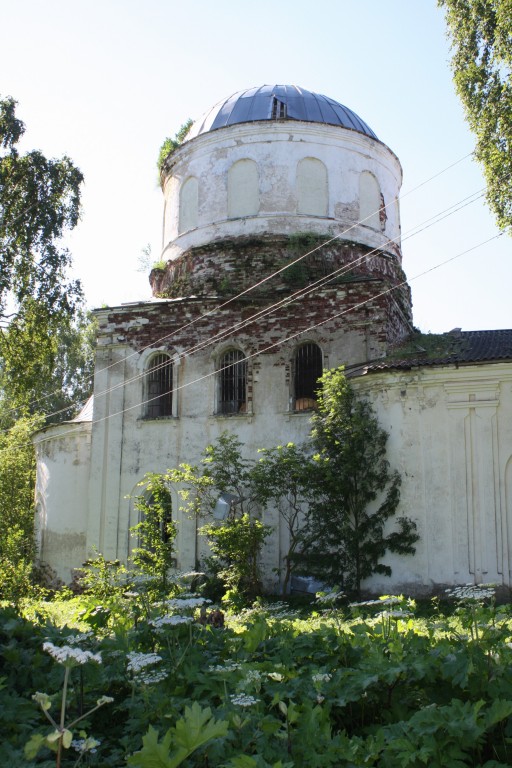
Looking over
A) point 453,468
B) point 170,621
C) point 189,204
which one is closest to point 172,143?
point 189,204

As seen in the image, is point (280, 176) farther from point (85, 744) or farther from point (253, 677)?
point (85, 744)

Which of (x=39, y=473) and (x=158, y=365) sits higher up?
(x=158, y=365)

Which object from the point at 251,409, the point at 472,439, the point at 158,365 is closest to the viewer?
the point at 472,439

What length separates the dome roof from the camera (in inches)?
892

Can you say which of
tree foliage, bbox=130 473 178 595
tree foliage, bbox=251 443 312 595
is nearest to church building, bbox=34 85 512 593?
tree foliage, bbox=130 473 178 595

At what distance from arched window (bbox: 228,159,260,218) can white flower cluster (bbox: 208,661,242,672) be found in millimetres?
17209

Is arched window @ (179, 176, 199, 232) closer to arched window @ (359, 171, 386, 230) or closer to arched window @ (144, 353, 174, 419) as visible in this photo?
arched window @ (144, 353, 174, 419)

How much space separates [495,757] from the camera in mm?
5016

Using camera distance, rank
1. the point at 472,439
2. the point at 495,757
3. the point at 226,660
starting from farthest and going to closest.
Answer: the point at 472,439, the point at 226,660, the point at 495,757

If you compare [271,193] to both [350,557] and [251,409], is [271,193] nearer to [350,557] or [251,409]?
[251,409]

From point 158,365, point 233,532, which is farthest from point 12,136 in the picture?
point 233,532

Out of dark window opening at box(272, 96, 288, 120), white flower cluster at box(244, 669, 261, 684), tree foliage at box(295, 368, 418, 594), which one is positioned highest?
dark window opening at box(272, 96, 288, 120)

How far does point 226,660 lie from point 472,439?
1070 centimetres

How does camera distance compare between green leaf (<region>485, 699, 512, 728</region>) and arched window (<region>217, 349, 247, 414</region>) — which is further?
arched window (<region>217, 349, 247, 414</region>)
